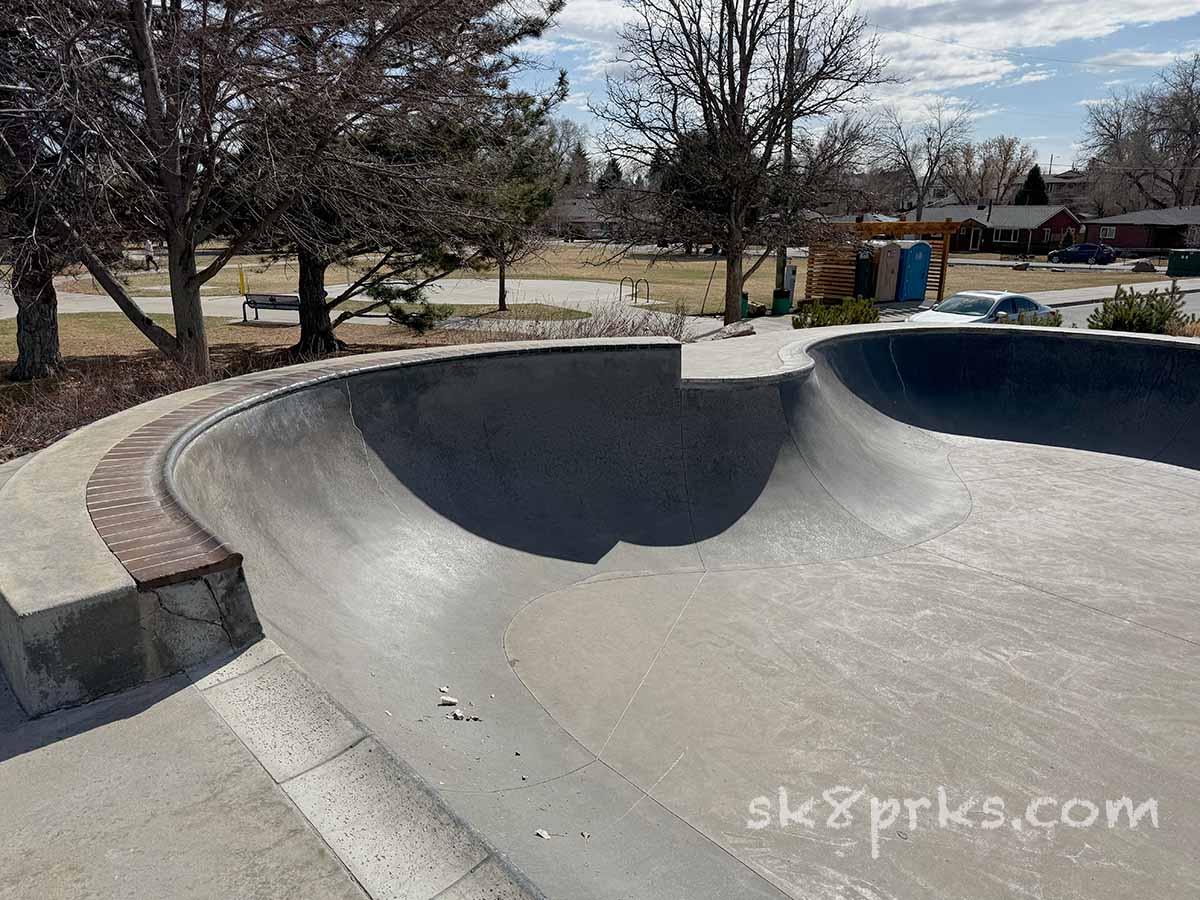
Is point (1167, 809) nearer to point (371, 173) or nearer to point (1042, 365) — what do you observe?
point (1042, 365)

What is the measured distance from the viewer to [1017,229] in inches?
2719

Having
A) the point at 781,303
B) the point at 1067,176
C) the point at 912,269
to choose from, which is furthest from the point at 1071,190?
the point at 781,303

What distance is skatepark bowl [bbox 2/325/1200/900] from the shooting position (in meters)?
3.65

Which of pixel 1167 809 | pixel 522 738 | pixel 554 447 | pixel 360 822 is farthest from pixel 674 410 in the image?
pixel 360 822

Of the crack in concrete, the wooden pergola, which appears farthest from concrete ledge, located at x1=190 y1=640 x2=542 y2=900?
the wooden pergola

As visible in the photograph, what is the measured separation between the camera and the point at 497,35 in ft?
44.3

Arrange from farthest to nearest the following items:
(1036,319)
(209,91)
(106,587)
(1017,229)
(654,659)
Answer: (1017,229)
(1036,319)
(209,91)
(654,659)
(106,587)

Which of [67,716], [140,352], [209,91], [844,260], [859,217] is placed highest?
[859,217]

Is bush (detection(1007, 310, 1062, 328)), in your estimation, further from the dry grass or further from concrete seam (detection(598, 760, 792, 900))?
concrete seam (detection(598, 760, 792, 900))

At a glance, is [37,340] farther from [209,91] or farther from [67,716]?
[67,716]

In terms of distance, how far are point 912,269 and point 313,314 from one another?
71.8 feet

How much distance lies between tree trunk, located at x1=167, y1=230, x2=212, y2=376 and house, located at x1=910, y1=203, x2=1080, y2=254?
6828cm

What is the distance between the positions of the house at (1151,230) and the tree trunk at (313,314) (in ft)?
237

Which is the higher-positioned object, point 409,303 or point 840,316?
point 409,303
